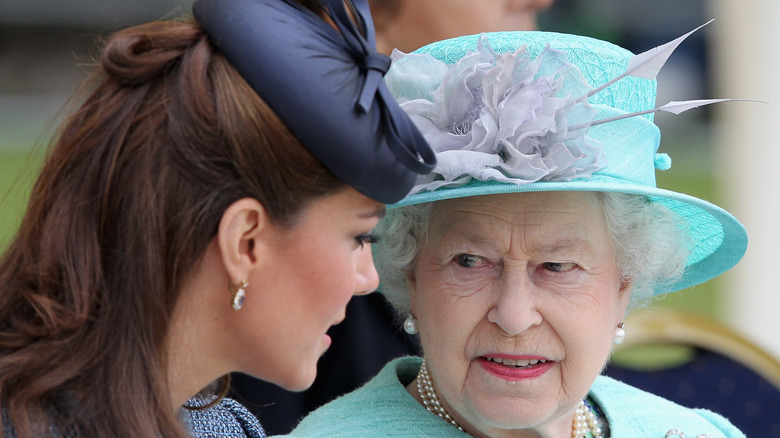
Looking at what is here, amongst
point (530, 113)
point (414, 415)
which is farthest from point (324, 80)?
point (414, 415)

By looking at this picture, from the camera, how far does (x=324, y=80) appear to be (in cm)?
167

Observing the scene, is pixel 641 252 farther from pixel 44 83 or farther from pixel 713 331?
pixel 44 83

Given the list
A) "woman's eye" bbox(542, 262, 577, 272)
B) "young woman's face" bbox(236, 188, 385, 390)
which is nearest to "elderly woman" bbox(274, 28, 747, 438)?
"woman's eye" bbox(542, 262, 577, 272)

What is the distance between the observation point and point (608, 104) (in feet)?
7.17

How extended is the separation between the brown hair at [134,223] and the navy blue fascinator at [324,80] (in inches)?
1.5

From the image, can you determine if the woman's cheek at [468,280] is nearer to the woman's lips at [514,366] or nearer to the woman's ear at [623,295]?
the woman's lips at [514,366]

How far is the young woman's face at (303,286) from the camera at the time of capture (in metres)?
1.75

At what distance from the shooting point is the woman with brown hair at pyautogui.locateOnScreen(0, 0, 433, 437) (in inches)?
65.0

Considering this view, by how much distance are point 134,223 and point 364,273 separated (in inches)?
18.3

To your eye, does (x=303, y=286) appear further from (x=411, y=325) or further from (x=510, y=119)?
(x=411, y=325)

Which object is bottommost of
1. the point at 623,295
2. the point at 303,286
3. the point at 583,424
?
the point at 583,424

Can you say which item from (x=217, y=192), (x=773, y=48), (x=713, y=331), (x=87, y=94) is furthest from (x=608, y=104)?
(x=773, y=48)

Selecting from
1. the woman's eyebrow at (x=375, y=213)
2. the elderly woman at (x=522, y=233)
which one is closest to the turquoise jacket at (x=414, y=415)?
the elderly woman at (x=522, y=233)

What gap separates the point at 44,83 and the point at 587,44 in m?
10.9
